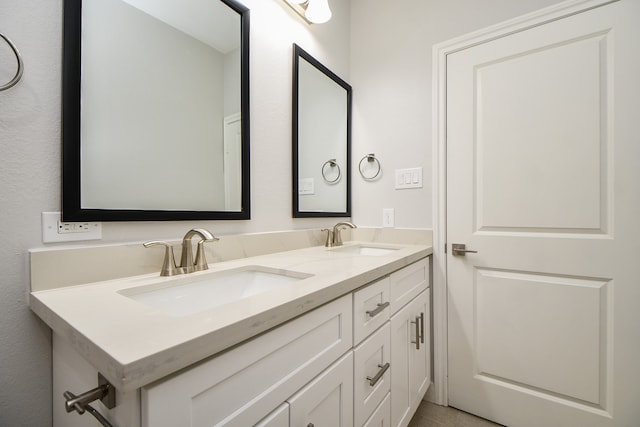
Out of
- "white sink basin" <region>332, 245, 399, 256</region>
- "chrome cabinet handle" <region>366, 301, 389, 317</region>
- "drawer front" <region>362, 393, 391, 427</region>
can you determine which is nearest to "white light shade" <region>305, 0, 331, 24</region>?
"white sink basin" <region>332, 245, 399, 256</region>

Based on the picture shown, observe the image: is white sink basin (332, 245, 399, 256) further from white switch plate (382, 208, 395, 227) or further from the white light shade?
the white light shade

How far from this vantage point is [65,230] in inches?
27.8

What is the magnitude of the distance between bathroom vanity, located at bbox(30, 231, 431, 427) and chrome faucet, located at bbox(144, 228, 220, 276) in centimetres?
4

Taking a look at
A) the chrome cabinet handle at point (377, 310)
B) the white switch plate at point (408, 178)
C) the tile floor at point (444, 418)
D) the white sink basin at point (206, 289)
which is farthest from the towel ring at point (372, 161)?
the tile floor at point (444, 418)

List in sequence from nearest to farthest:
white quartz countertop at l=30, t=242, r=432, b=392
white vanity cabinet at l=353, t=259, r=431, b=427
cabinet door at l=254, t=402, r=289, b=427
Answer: white quartz countertop at l=30, t=242, r=432, b=392 < cabinet door at l=254, t=402, r=289, b=427 < white vanity cabinet at l=353, t=259, r=431, b=427

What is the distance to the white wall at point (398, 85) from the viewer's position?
60.1 inches

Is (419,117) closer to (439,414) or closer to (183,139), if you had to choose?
(183,139)

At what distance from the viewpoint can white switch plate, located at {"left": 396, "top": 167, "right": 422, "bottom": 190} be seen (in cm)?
160

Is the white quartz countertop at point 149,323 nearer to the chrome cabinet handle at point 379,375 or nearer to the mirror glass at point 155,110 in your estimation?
the mirror glass at point 155,110

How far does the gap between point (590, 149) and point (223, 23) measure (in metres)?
1.60

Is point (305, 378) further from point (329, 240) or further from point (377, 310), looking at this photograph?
point (329, 240)

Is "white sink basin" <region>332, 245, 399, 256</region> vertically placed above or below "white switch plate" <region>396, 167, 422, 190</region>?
below

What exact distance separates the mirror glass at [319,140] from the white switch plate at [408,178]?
0.34 meters

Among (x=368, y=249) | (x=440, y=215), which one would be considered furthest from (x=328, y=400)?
(x=440, y=215)
